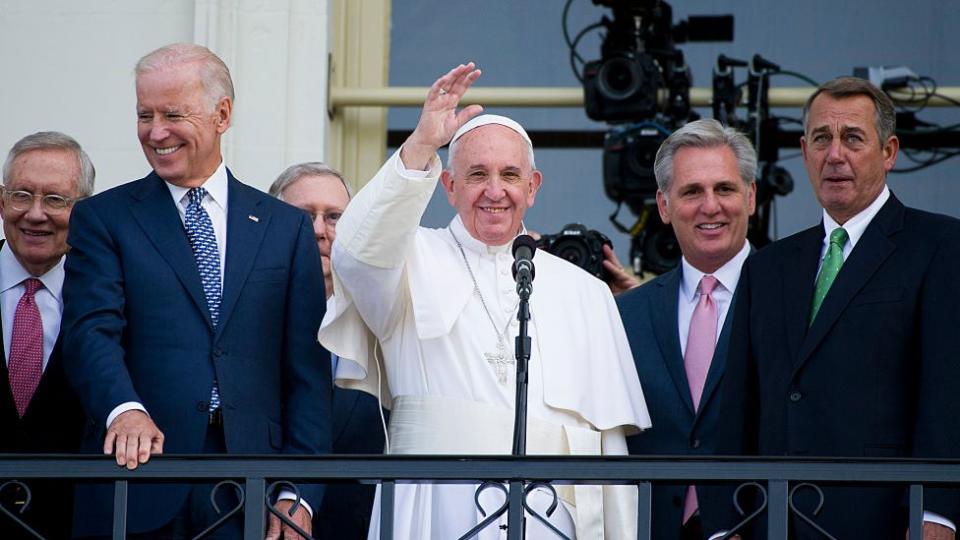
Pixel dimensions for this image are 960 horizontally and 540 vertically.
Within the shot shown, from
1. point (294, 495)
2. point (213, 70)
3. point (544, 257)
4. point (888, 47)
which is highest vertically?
point (888, 47)

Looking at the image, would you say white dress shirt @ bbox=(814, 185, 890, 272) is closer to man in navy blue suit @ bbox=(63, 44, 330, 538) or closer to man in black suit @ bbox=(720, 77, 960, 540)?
man in black suit @ bbox=(720, 77, 960, 540)

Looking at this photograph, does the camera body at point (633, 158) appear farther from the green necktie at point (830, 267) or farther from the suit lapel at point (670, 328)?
the green necktie at point (830, 267)

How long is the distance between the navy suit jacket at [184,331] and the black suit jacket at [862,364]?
1.09 m

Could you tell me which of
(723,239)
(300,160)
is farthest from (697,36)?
(723,239)

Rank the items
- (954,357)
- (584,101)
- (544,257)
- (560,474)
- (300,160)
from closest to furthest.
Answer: (560,474)
(954,357)
(544,257)
(300,160)
(584,101)

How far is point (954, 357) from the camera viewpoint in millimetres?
4359

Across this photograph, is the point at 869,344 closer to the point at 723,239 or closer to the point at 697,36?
the point at 723,239

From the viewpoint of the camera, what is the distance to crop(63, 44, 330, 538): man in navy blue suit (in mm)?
4441

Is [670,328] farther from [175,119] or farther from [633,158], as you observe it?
[633,158]

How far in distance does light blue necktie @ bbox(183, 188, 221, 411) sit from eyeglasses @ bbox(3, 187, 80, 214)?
60cm

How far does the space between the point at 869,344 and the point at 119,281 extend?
1829 millimetres

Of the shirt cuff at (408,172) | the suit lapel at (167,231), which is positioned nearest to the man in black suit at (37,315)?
the suit lapel at (167,231)

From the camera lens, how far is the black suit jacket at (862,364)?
4.39 metres

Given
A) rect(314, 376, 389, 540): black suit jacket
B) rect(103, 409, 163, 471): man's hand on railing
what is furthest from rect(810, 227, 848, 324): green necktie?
rect(103, 409, 163, 471): man's hand on railing
